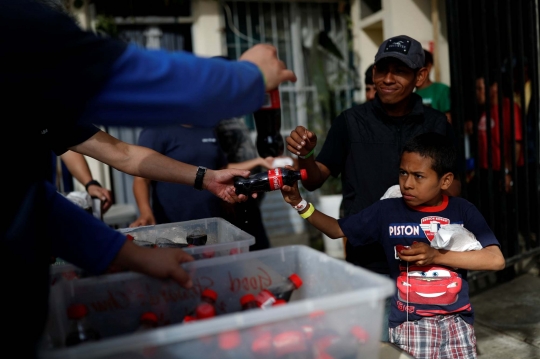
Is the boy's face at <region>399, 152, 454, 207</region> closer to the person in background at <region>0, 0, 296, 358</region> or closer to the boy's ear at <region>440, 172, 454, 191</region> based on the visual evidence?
the boy's ear at <region>440, 172, 454, 191</region>

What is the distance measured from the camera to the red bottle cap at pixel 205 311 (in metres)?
1.21

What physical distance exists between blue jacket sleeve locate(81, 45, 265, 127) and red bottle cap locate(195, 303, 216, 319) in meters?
0.45

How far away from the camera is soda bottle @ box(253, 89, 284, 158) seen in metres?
2.34

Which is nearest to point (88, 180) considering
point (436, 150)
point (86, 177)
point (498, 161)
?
point (86, 177)

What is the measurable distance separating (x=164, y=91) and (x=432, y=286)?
1479mm

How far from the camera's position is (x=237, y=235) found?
177cm

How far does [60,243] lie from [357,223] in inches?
53.2

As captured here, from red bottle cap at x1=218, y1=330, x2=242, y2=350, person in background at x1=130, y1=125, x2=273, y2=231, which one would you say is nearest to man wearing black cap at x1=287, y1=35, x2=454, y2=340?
person in background at x1=130, y1=125, x2=273, y2=231

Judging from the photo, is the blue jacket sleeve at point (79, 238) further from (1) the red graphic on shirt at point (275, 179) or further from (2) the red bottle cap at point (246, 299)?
(1) the red graphic on shirt at point (275, 179)

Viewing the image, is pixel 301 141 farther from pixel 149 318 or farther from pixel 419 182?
pixel 149 318

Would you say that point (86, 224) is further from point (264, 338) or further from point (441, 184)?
point (441, 184)

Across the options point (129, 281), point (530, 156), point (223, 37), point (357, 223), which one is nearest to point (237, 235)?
point (129, 281)

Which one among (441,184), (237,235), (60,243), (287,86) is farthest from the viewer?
(287,86)

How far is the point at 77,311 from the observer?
4.10 feet
